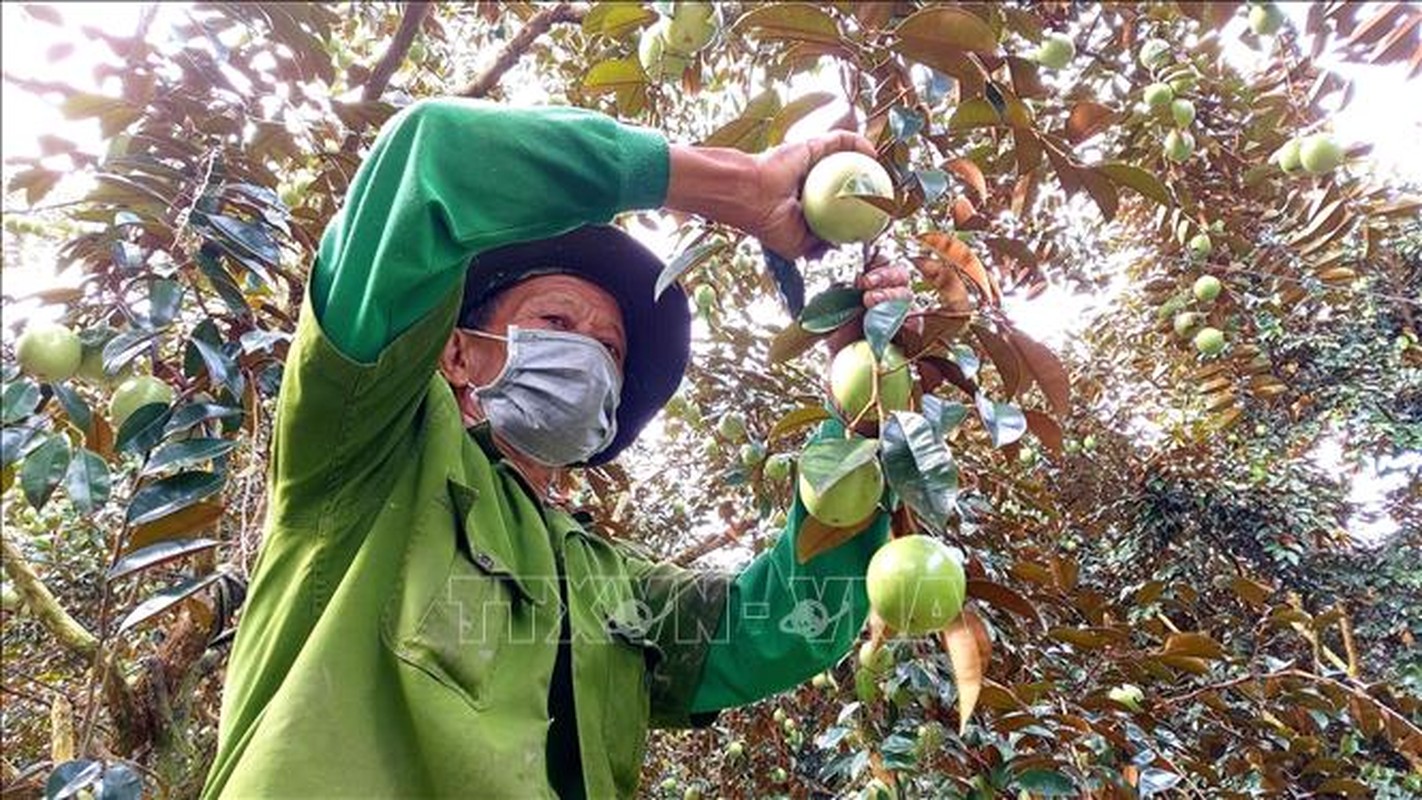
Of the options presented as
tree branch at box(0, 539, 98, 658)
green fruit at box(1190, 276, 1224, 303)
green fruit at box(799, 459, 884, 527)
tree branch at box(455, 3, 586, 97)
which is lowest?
tree branch at box(0, 539, 98, 658)

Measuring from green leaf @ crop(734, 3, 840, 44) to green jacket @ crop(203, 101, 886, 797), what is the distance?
0.18 m

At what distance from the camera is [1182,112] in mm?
2057

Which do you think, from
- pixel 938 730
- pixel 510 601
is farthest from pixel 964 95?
pixel 938 730

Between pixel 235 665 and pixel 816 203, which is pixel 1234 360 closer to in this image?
pixel 816 203

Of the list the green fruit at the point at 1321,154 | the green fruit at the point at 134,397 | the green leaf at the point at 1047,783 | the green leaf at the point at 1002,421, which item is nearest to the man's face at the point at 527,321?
the green fruit at the point at 134,397

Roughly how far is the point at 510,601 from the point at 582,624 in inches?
7.0

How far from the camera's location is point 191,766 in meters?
1.91

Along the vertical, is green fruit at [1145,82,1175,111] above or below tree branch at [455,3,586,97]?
above

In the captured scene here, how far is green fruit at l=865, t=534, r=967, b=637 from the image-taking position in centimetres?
100

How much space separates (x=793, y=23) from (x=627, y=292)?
2.62 ft

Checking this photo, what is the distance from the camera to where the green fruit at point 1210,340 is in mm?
3043

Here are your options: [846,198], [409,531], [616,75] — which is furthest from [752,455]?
[846,198]

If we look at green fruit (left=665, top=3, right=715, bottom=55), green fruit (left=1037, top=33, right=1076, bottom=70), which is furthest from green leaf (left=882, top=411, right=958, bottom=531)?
green fruit (left=1037, top=33, right=1076, bottom=70)

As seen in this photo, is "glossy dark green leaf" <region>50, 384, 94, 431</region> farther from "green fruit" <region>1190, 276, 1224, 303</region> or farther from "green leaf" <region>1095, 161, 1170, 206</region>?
"green fruit" <region>1190, 276, 1224, 303</region>
